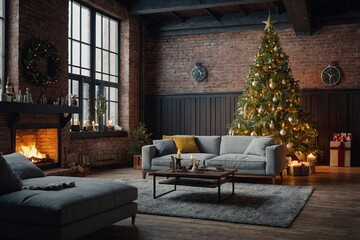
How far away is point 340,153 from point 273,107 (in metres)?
2.25

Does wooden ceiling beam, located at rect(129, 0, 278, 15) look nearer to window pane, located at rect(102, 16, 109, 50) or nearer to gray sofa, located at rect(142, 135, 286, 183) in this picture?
window pane, located at rect(102, 16, 109, 50)

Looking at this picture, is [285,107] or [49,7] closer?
[49,7]

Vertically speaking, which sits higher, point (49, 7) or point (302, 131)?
point (49, 7)

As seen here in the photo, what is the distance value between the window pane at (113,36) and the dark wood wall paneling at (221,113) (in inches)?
75.5

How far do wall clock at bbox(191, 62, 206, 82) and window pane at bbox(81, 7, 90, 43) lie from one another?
128 inches

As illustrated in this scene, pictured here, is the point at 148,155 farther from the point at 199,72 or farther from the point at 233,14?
the point at 233,14

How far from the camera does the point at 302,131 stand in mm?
9289

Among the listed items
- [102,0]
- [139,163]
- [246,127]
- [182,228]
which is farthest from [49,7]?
[182,228]

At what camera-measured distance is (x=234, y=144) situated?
329 inches

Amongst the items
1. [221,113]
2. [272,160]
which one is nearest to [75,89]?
[221,113]

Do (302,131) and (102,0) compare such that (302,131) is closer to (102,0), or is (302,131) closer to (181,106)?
(181,106)

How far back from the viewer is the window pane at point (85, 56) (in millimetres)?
9336

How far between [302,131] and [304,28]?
2745 millimetres

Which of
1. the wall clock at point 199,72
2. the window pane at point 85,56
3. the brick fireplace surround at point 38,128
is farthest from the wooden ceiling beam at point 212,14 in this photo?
the brick fireplace surround at point 38,128
